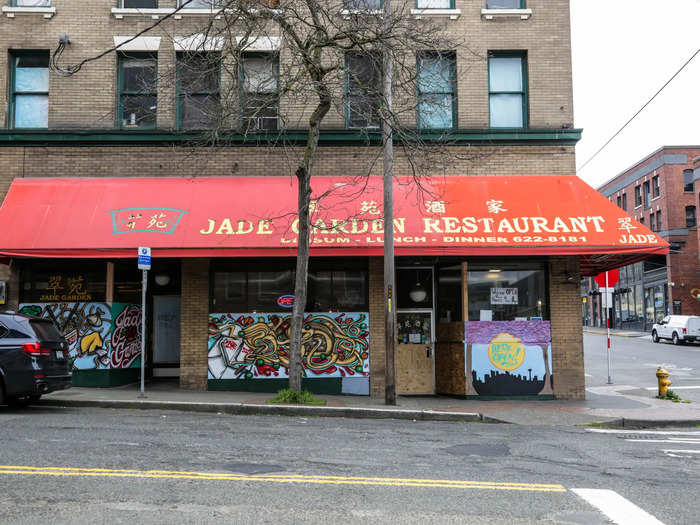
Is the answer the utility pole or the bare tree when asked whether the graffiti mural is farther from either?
the bare tree

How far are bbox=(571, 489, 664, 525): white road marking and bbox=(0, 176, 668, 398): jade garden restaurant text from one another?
26.0 feet

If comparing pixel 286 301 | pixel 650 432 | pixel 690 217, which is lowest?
pixel 650 432

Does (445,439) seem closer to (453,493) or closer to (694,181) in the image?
(453,493)

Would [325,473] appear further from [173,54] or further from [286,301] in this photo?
[173,54]

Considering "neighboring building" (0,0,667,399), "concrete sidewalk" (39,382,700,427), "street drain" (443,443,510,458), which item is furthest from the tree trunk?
"street drain" (443,443,510,458)

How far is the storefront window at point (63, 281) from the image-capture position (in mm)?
14773

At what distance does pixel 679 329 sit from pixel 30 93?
35920mm

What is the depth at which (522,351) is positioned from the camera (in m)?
14.3

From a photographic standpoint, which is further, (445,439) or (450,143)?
(450,143)

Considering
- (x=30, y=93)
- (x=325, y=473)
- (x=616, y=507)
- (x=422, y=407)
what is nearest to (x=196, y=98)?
(x=30, y=93)

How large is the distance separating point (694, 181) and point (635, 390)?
1469 inches

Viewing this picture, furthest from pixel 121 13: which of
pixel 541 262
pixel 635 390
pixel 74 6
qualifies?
pixel 635 390

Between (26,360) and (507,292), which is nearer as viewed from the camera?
(26,360)

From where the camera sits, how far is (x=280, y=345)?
1445 centimetres
